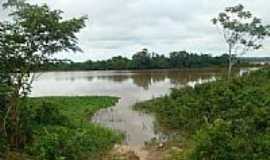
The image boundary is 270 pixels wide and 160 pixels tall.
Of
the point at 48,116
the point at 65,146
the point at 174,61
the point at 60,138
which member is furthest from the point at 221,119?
the point at 174,61

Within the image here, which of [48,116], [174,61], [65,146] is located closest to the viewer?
[65,146]

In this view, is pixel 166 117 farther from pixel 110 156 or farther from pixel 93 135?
pixel 110 156

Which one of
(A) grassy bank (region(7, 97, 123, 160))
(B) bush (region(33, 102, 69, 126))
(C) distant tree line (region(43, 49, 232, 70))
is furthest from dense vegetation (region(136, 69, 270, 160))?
(C) distant tree line (region(43, 49, 232, 70))

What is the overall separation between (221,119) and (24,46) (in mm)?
5728

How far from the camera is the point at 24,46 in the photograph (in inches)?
481

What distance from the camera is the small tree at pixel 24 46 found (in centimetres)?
1207

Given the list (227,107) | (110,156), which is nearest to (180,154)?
(110,156)

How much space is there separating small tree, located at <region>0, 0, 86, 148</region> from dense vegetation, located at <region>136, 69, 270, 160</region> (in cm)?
449

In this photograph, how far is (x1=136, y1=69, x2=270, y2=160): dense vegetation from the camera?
35.5 ft

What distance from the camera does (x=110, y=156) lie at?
13406mm

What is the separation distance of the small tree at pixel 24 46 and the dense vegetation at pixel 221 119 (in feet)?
14.7

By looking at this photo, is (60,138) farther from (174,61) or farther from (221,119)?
(174,61)

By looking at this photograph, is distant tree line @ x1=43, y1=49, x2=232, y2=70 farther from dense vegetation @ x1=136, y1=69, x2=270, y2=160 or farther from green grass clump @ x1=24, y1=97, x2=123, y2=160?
green grass clump @ x1=24, y1=97, x2=123, y2=160

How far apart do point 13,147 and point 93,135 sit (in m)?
3.48
